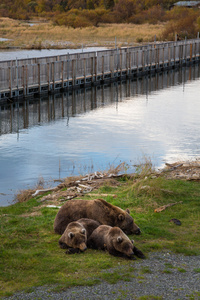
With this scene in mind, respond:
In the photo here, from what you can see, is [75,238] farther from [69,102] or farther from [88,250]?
[69,102]

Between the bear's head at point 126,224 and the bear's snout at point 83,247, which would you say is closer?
the bear's snout at point 83,247

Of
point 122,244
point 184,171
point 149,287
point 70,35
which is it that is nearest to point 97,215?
point 122,244

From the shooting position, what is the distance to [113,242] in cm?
946

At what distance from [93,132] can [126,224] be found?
1695cm

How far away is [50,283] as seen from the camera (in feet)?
27.4

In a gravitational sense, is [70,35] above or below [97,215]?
above

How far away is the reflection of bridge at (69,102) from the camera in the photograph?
30391 mm

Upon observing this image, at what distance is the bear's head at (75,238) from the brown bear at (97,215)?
2.78ft

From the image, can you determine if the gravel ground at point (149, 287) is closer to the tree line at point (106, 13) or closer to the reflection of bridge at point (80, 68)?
the reflection of bridge at point (80, 68)

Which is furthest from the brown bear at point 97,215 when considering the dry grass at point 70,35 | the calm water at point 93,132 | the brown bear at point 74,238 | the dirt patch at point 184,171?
the dry grass at point 70,35

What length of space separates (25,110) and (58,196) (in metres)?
18.6

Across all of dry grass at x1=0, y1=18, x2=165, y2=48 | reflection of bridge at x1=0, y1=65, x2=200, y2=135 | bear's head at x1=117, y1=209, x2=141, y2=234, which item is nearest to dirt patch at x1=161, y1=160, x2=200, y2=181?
bear's head at x1=117, y1=209, x2=141, y2=234

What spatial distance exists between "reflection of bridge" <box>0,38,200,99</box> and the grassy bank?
66.4 feet

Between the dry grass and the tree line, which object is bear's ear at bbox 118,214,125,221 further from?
the tree line
